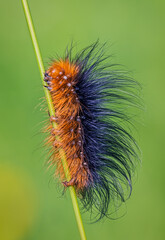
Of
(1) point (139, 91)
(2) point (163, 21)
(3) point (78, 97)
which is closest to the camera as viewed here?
(3) point (78, 97)

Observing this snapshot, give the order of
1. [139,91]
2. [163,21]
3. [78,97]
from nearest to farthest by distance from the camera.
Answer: [78,97]
[139,91]
[163,21]

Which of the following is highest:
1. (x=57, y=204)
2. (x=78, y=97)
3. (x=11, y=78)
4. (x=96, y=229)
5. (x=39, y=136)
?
(x=11, y=78)

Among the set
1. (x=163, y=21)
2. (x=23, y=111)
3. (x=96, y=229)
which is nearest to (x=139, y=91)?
(x=163, y=21)

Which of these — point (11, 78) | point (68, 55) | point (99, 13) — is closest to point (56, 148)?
point (68, 55)

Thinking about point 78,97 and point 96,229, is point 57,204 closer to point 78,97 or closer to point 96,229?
point 96,229

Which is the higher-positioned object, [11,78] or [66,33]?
[66,33]

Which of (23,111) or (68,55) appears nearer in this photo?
(68,55)

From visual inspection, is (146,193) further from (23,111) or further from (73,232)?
(23,111)
